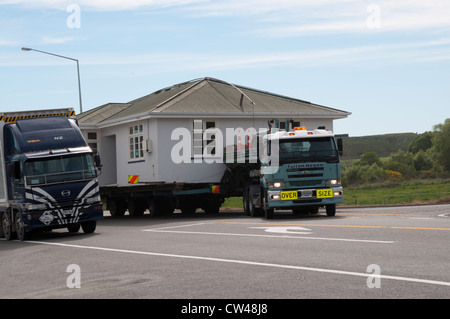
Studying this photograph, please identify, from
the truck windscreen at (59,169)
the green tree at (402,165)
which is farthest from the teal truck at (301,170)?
the green tree at (402,165)

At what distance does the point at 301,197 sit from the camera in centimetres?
2342

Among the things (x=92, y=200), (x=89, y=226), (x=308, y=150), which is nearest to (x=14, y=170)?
(x=92, y=200)

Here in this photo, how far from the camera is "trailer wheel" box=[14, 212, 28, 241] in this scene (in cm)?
2109

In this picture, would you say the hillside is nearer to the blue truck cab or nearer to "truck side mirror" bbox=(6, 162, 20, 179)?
the blue truck cab

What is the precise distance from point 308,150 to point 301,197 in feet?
5.11

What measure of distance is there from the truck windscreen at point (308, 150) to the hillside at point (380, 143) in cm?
12959

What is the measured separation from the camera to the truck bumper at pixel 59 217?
20641 mm

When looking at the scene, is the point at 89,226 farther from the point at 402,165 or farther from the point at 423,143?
the point at 423,143

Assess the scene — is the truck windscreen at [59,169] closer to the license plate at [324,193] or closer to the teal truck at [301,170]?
the teal truck at [301,170]

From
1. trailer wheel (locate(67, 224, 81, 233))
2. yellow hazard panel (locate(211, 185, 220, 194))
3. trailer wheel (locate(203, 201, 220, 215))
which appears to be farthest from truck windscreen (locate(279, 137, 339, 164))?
trailer wheel (locate(203, 201, 220, 215))

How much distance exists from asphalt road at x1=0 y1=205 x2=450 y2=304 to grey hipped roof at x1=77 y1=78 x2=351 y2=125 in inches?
499

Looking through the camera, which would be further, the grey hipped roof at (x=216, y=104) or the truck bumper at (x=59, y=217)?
the grey hipped roof at (x=216, y=104)
